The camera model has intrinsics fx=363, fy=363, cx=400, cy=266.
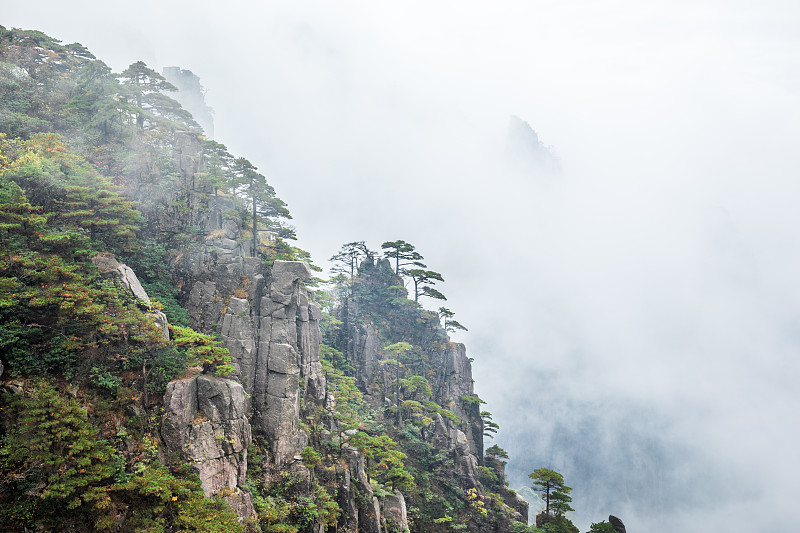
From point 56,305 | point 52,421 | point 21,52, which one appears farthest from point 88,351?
point 21,52

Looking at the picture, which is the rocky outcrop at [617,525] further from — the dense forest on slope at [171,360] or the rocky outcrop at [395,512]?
the rocky outcrop at [395,512]

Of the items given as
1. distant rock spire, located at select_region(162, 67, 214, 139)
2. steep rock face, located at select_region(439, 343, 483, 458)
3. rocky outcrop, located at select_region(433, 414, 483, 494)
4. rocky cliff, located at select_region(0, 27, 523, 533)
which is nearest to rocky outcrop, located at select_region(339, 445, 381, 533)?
rocky cliff, located at select_region(0, 27, 523, 533)

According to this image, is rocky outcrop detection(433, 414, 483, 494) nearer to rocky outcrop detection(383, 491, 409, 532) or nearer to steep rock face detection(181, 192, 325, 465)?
rocky outcrop detection(383, 491, 409, 532)

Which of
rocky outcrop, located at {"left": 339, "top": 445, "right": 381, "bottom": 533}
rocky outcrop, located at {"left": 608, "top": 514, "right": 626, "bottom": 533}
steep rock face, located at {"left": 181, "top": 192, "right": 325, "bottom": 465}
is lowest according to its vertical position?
rocky outcrop, located at {"left": 608, "top": 514, "right": 626, "bottom": 533}

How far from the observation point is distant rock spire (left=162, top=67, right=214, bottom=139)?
79938 mm

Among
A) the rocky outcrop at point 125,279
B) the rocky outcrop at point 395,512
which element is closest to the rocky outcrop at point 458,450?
the rocky outcrop at point 395,512

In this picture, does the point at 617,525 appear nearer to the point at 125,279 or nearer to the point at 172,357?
the point at 172,357

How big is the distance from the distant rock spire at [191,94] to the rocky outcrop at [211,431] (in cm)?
7517

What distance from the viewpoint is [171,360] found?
20531mm

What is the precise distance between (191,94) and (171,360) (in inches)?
3241

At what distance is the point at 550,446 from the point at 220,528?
160 m

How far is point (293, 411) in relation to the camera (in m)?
26.6

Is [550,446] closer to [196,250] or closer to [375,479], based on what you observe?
[375,479]

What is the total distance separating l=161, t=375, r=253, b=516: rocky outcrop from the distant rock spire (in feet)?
247
